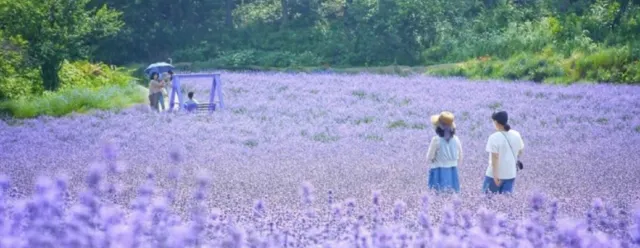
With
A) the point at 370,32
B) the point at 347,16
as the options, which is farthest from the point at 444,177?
the point at 347,16

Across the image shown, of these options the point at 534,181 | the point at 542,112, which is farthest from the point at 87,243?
the point at 542,112

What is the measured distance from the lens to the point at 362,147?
10.4m

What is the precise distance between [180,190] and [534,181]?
2.83 meters

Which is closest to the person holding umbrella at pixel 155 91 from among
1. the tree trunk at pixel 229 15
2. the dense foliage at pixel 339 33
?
the dense foliage at pixel 339 33

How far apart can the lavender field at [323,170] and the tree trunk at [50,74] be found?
2.50 m

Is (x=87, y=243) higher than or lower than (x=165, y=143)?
higher

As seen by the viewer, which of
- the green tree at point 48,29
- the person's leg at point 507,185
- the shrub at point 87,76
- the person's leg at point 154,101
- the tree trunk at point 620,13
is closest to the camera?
the person's leg at point 507,185

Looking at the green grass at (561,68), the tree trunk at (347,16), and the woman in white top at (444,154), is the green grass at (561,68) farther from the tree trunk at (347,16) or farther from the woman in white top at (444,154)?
the woman in white top at (444,154)

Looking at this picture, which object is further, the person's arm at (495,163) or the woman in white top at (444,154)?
the woman in white top at (444,154)

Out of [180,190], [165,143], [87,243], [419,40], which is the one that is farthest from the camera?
[419,40]

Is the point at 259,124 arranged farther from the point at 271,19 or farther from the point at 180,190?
the point at 271,19

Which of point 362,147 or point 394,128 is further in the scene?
point 394,128

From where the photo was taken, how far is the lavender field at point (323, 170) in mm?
3395

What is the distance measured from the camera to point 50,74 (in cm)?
1672
